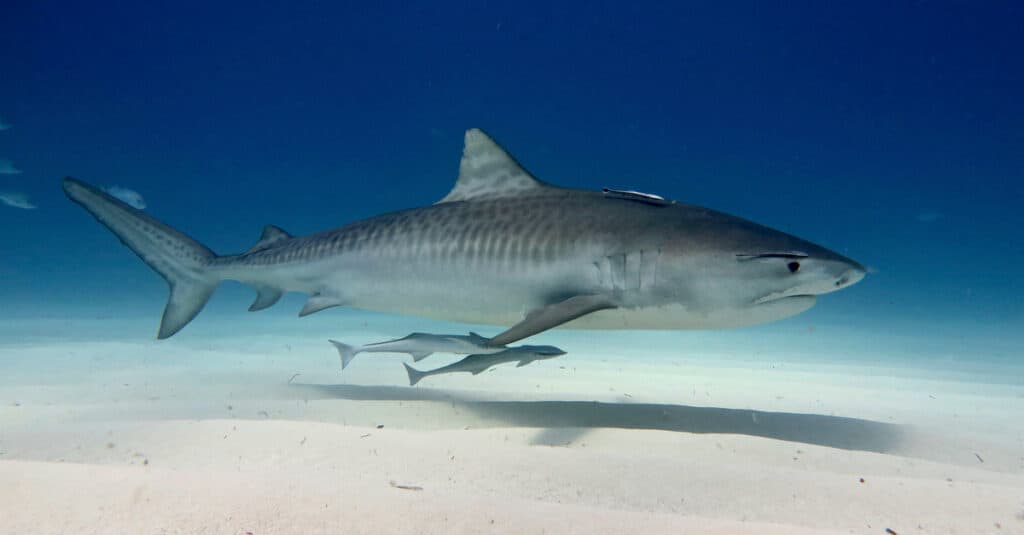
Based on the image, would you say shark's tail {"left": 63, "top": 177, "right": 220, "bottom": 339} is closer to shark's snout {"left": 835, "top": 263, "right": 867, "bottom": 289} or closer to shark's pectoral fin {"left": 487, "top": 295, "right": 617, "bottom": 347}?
shark's pectoral fin {"left": 487, "top": 295, "right": 617, "bottom": 347}

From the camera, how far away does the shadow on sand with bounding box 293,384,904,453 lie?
353cm

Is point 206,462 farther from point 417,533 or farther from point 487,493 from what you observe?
point 417,533

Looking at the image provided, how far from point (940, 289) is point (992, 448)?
48.1 m

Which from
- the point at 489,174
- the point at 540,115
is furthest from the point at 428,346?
the point at 540,115

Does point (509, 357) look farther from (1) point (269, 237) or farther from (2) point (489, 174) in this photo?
(1) point (269, 237)

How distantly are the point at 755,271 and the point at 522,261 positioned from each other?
156 cm

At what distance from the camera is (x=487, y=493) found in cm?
216

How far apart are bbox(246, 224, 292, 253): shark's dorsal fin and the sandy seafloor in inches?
54.4

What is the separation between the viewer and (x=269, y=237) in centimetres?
577

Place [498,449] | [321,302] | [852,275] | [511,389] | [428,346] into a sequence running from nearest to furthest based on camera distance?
[498,449], [852,275], [428,346], [321,302], [511,389]

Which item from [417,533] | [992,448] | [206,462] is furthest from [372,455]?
[992,448]

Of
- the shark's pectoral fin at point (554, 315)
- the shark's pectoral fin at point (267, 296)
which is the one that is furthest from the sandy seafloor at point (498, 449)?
the shark's pectoral fin at point (267, 296)

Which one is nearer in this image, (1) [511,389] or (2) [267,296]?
(2) [267,296]

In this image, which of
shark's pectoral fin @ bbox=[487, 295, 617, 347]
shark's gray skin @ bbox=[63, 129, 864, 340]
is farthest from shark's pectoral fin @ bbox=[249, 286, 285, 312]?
shark's pectoral fin @ bbox=[487, 295, 617, 347]
